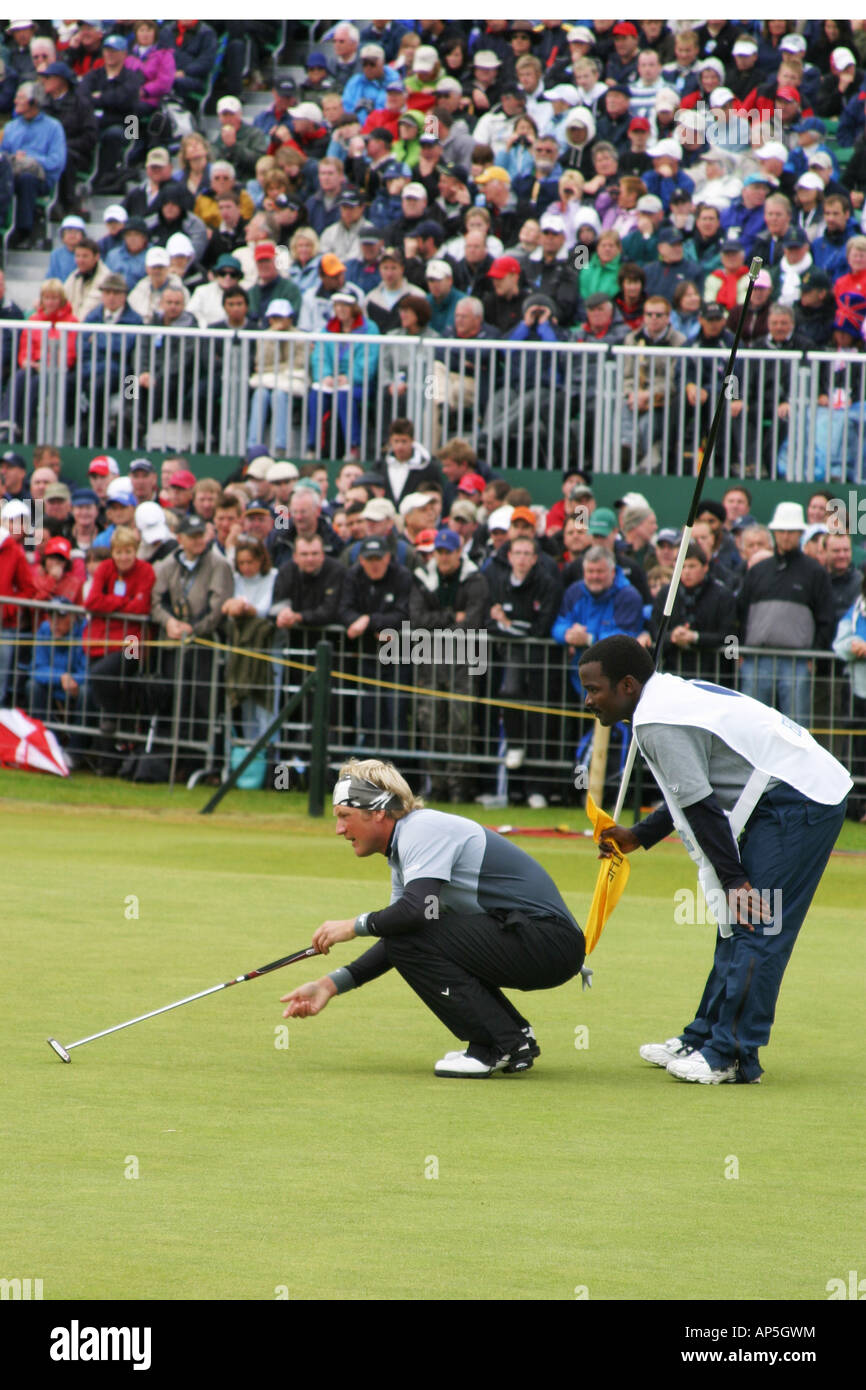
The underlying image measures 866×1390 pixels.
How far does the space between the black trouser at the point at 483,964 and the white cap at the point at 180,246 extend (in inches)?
628

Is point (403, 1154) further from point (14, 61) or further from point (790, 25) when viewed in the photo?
point (14, 61)

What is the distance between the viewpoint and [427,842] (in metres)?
7.91

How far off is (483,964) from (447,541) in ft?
30.9

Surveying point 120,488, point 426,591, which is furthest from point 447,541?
point 120,488

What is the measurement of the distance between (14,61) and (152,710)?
13083 mm

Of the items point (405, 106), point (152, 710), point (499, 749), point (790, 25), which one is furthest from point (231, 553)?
point (790, 25)

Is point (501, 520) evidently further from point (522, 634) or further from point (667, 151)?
point (667, 151)

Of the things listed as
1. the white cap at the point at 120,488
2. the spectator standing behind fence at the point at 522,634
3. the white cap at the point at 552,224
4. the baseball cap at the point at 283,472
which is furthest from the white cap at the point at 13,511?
the white cap at the point at 552,224

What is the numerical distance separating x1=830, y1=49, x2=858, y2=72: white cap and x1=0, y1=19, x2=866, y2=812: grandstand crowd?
0.15 metres

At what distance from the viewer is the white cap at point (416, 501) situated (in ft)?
60.3

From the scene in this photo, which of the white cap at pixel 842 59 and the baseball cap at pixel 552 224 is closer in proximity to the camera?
the baseball cap at pixel 552 224

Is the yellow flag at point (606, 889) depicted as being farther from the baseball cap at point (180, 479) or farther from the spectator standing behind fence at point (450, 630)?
the baseball cap at point (180, 479)

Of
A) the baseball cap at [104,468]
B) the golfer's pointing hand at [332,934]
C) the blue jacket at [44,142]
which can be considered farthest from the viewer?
the blue jacket at [44,142]

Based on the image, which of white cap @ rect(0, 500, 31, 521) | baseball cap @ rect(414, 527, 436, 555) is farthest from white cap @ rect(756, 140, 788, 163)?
white cap @ rect(0, 500, 31, 521)
